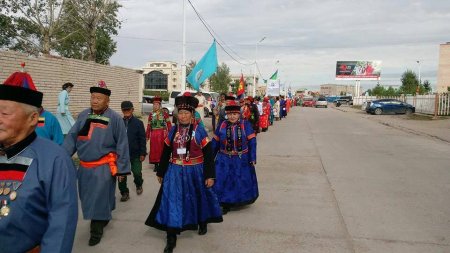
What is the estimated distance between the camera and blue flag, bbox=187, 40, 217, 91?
12.5 metres

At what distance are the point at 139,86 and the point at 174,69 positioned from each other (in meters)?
114

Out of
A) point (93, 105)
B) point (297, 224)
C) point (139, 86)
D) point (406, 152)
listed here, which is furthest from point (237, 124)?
point (139, 86)

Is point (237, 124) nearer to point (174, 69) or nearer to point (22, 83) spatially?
point (22, 83)

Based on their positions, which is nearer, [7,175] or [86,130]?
[7,175]

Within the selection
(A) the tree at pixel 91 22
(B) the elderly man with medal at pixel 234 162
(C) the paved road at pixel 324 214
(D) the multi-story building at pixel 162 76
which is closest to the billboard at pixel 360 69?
(D) the multi-story building at pixel 162 76

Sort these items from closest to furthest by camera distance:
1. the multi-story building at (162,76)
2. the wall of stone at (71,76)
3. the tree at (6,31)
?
the wall of stone at (71,76), the tree at (6,31), the multi-story building at (162,76)

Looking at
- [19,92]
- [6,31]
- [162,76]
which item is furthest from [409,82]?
[19,92]

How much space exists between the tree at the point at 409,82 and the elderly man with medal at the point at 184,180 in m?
67.1

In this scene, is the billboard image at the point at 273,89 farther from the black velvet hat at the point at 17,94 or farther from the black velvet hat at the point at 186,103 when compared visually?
the black velvet hat at the point at 17,94

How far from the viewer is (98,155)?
178 inches

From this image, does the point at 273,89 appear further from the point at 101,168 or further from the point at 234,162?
the point at 101,168

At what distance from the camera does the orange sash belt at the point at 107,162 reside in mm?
4531

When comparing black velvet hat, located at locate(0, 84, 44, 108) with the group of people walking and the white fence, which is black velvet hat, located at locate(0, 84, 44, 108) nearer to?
the group of people walking

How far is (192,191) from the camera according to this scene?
15.2 ft
